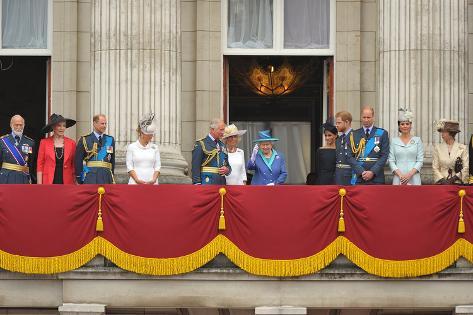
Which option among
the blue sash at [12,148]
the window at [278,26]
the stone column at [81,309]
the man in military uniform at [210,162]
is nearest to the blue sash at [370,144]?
the man in military uniform at [210,162]

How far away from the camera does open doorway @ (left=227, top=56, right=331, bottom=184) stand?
32.7m

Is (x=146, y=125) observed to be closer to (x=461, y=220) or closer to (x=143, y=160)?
(x=143, y=160)

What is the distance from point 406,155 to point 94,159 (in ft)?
17.6

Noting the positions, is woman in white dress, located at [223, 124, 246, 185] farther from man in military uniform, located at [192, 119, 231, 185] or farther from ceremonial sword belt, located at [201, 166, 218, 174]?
ceremonial sword belt, located at [201, 166, 218, 174]

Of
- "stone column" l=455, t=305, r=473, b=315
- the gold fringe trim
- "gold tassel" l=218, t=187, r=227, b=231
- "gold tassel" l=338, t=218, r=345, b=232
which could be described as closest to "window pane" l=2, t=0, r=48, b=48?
the gold fringe trim

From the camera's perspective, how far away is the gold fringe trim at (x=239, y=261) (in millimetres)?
25500

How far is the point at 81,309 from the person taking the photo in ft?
83.5

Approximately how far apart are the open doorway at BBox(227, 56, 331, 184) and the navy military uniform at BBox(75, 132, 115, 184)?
5.96m

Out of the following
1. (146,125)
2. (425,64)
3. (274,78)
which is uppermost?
(425,64)

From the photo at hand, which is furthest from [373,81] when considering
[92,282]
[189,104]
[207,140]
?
[92,282]

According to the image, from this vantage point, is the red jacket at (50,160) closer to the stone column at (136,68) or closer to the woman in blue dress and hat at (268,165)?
the stone column at (136,68)

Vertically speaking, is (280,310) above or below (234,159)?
below

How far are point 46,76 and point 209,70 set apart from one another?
3438 mm

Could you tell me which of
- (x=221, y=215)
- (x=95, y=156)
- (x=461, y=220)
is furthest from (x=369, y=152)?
(x=95, y=156)
